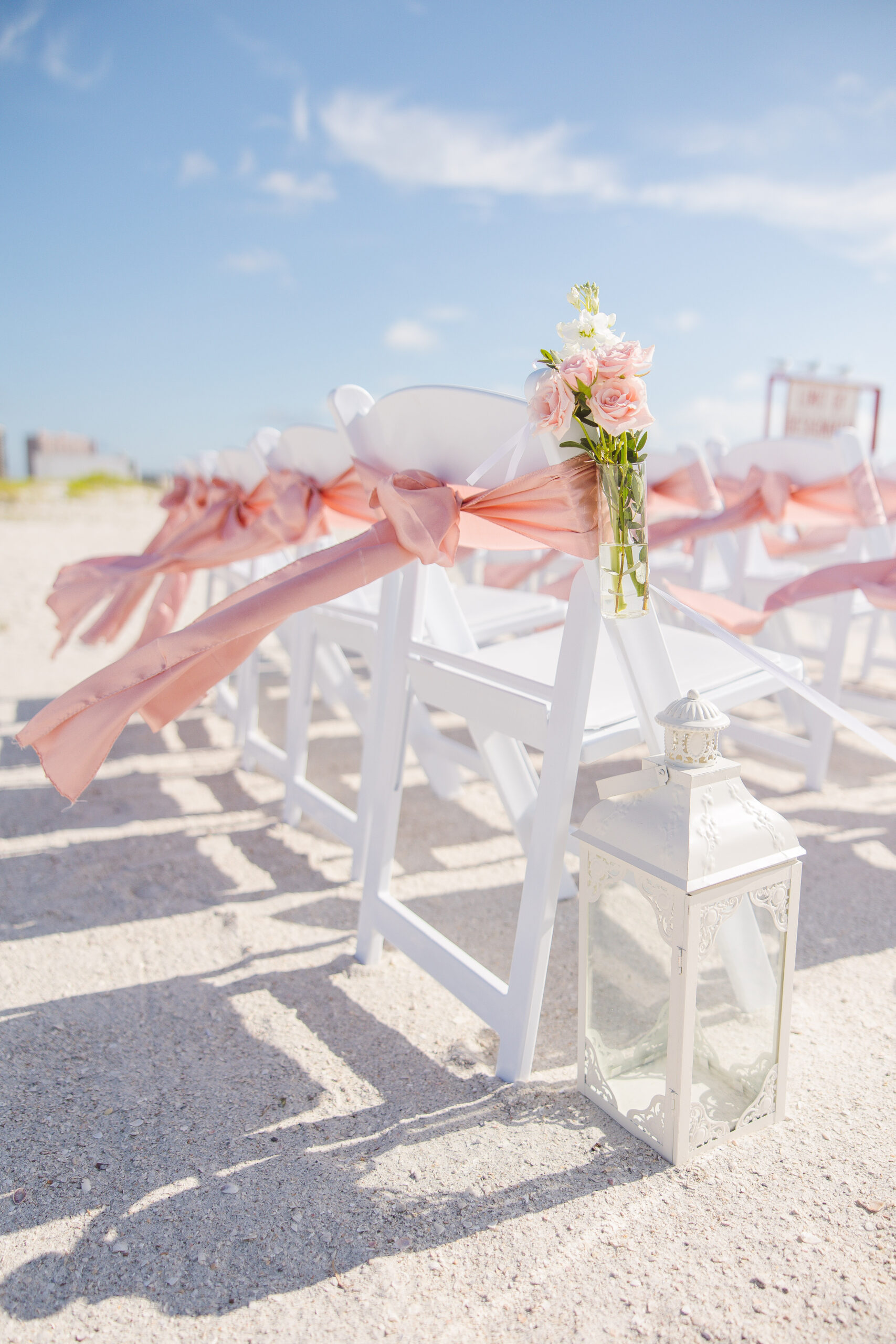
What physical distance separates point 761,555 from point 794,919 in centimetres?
252

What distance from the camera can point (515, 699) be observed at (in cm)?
151

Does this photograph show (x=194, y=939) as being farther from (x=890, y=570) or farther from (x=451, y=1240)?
(x=890, y=570)

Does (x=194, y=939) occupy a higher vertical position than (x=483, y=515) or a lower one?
lower

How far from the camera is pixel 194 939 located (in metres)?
1.94

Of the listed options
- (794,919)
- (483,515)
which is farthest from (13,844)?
(794,919)

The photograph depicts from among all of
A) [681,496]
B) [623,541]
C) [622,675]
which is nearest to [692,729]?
[623,541]

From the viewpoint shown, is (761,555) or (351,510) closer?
(351,510)

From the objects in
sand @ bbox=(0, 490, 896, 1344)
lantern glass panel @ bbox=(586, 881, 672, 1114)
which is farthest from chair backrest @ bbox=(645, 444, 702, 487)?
lantern glass panel @ bbox=(586, 881, 672, 1114)

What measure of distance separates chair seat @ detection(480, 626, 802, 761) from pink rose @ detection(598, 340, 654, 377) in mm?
580

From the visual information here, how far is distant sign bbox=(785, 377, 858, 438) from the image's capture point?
6918 mm

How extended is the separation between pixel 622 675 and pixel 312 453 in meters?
0.96

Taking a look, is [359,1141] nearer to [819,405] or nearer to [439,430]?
[439,430]

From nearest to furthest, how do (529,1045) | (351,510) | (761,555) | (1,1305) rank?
(1,1305) → (529,1045) → (351,510) → (761,555)

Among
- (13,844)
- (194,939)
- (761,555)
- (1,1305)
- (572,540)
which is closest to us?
(1,1305)
